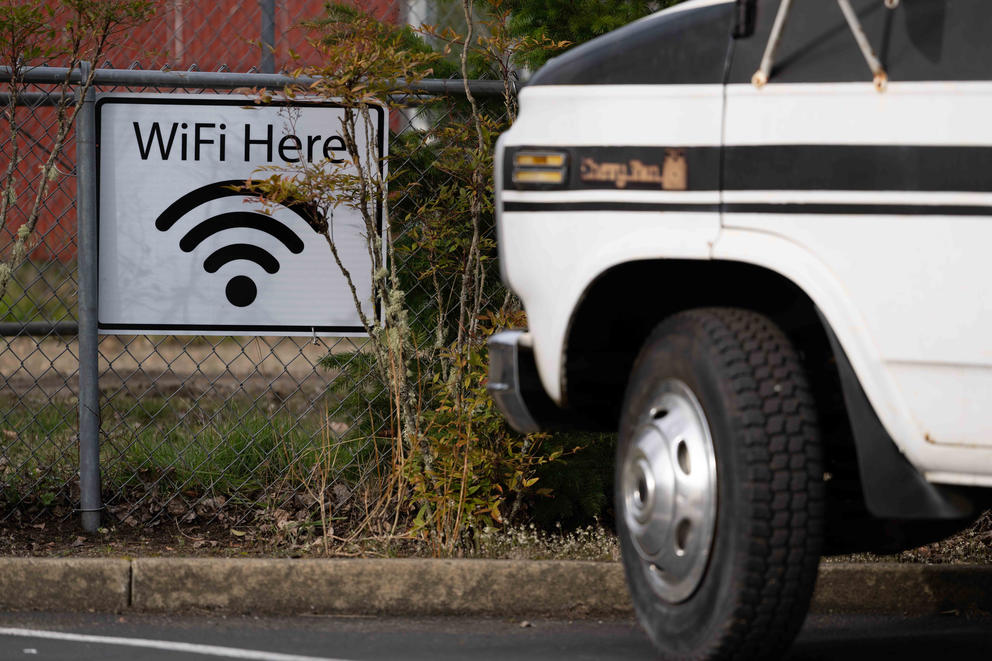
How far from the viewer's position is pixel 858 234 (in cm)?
285

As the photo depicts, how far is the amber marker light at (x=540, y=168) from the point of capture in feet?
10.7

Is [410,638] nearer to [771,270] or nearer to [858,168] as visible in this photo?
[771,270]

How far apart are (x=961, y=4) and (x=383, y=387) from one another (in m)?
2.93

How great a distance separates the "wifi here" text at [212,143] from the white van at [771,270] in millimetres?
1726

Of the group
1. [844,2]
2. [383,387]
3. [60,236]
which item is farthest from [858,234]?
[60,236]

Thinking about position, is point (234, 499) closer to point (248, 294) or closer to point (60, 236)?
point (248, 294)

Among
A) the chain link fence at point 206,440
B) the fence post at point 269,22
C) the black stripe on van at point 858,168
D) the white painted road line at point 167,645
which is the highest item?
the fence post at point 269,22

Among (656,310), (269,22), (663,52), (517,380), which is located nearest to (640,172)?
(663,52)

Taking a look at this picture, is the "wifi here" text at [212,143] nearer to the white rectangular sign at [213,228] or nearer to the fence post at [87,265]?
the white rectangular sign at [213,228]

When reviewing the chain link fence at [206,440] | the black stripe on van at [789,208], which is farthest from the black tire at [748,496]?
the chain link fence at [206,440]

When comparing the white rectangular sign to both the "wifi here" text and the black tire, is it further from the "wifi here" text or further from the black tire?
the black tire

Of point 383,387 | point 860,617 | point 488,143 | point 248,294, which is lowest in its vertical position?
point 860,617

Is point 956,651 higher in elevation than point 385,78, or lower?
lower

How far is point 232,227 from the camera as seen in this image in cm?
499
